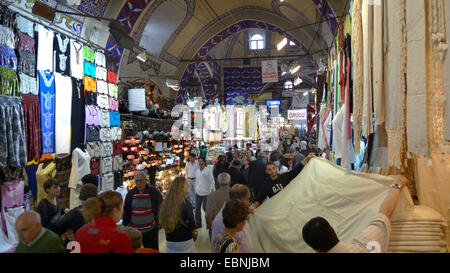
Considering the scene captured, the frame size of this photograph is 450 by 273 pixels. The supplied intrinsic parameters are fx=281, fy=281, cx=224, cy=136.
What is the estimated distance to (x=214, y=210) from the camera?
3615mm

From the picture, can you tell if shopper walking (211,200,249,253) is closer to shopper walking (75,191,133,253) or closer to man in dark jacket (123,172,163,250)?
shopper walking (75,191,133,253)

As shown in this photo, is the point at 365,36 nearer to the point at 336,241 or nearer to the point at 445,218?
the point at 445,218

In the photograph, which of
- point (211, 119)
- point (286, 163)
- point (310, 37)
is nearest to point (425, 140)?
point (286, 163)

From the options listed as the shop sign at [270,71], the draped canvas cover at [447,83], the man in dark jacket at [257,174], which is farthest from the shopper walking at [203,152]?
the draped canvas cover at [447,83]

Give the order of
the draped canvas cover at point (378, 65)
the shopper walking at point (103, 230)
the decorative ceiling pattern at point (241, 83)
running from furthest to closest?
the decorative ceiling pattern at point (241, 83) < the shopper walking at point (103, 230) < the draped canvas cover at point (378, 65)

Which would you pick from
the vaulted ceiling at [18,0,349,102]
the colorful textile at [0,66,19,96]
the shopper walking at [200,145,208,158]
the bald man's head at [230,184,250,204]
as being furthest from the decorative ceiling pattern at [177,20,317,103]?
the bald man's head at [230,184,250,204]

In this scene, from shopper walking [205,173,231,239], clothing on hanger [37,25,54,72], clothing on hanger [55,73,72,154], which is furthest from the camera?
clothing on hanger [55,73,72,154]

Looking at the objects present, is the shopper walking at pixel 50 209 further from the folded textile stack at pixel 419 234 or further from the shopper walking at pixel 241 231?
the folded textile stack at pixel 419 234

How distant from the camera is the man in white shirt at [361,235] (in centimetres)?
154

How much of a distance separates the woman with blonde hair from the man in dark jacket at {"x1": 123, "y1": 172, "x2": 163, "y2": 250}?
540mm

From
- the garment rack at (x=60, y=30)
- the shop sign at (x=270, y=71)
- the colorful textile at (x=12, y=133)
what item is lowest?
the colorful textile at (x=12, y=133)

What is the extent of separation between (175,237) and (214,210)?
891 mm

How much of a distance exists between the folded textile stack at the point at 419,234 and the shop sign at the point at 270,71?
30.9 ft

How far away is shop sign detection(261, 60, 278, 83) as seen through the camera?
35.6 ft
